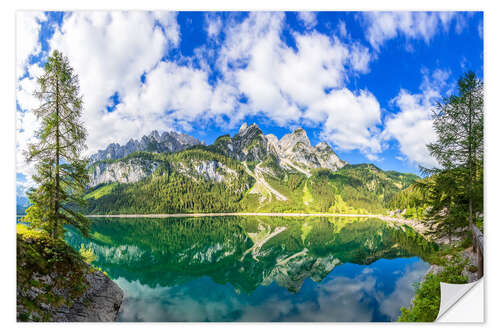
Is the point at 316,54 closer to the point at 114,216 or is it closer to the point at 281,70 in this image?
the point at 281,70

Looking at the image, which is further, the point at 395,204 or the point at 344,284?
the point at 395,204

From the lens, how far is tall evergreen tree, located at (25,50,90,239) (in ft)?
17.6

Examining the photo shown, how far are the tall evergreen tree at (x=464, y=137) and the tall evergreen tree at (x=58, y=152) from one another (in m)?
10.1

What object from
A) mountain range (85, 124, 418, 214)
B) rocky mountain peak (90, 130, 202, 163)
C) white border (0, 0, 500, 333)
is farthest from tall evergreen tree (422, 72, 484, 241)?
rocky mountain peak (90, 130, 202, 163)

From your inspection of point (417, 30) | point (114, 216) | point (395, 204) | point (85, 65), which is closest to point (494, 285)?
point (417, 30)

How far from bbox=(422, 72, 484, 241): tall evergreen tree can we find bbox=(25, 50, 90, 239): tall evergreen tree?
1014 centimetres

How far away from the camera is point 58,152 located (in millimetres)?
5625

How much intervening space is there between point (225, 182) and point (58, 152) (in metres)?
99.2

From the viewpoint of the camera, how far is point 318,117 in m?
10.8

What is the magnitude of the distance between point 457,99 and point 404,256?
12191 millimetres

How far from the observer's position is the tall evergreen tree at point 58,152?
5.36 metres
